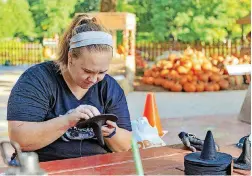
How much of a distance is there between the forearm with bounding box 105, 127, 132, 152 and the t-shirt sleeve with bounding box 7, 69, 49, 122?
0.36 metres

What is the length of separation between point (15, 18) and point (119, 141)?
75.6 ft

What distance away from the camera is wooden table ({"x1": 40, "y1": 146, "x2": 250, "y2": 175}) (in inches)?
82.0

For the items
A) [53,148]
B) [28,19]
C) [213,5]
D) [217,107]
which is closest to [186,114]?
[217,107]

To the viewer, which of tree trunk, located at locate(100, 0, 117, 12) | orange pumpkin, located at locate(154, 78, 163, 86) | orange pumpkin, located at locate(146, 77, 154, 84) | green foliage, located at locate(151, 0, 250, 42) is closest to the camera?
orange pumpkin, located at locate(154, 78, 163, 86)

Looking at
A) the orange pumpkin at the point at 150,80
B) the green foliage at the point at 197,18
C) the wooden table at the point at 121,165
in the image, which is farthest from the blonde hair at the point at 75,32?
the green foliage at the point at 197,18

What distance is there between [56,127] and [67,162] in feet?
0.77

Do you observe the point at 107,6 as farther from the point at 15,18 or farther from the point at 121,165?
the point at 15,18

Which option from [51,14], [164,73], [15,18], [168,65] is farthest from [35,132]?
[15,18]

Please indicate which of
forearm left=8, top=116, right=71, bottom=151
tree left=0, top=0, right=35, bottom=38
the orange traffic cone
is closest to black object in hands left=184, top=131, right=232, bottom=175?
forearm left=8, top=116, right=71, bottom=151

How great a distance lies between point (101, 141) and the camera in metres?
2.42

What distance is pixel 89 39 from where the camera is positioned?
2.48 metres

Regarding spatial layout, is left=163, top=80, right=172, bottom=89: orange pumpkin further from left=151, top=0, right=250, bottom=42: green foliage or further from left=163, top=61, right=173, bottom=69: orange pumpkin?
left=151, top=0, right=250, bottom=42: green foliage

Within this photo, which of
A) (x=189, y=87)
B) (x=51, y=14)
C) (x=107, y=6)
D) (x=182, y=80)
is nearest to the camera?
(x=189, y=87)

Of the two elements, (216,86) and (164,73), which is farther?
(164,73)
